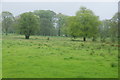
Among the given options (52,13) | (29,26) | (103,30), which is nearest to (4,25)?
(29,26)

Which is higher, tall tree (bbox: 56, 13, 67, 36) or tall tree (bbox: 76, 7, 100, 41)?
tall tree (bbox: 56, 13, 67, 36)

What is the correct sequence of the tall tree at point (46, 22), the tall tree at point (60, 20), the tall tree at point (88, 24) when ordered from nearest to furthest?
the tall tree at point (88, 24) → the tall tree at point (46, 22) → the tall tree at point (60, 20)

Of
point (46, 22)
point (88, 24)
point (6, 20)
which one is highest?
point (6, 20)

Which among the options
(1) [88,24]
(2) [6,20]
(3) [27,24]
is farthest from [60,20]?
(1) [88,24]

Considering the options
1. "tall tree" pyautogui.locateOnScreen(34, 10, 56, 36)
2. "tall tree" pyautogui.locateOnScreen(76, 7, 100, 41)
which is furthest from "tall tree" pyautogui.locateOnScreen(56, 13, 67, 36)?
"tall tree" pyautogui.locateOnScreen(76, 7, 100, 41)

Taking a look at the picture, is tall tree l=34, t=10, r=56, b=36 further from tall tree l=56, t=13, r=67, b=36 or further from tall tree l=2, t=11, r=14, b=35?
tall tree l=2, t=11, r=14, b=35

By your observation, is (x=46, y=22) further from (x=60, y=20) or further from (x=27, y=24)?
(x=27, y=24)

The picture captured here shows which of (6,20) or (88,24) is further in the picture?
(6,20)

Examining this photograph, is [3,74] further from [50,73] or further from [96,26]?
[96,26]

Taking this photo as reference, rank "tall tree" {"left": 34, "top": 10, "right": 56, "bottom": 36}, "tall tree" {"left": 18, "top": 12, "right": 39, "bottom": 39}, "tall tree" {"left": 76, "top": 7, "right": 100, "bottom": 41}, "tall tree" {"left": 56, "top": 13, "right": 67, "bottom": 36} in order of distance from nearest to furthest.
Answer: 1. "tall tree" {"left": 76, "top": 7, "right": 100, "bottom": 41}
2. "tall tree" {"left": 18, "top": 12, "right": 39, "bottom": 39}
3. "tall tree" {"left": 34, "top": 10, "right": 56, "bottom": 36}
4. "tall tree" {"left": 56, "top": 13, "right": 67, "bottom": 36}

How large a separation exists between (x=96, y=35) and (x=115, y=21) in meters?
17.7

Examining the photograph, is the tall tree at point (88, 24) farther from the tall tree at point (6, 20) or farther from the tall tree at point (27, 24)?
the tall tree at point (6, 20)

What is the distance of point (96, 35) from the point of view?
193 ft

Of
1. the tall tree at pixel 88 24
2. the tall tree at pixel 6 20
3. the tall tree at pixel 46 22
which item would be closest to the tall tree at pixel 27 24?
the tall tree at pixel 88 24
